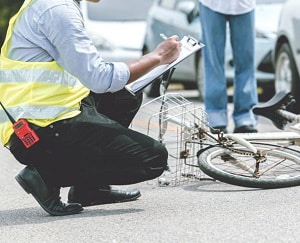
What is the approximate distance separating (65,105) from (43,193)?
0.48m

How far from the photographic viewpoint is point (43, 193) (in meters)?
5.57

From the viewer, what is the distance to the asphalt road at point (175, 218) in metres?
5.02

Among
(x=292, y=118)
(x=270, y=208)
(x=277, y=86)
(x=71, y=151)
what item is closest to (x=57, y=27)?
(x=71, y=151)

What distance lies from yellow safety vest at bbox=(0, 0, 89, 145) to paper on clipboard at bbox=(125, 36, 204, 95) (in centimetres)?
49

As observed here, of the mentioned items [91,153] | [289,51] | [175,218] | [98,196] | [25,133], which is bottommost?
[289,51]

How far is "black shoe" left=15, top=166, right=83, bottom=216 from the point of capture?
555cm

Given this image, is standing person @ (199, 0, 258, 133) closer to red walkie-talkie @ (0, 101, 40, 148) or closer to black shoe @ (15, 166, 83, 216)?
black shoe @ (15, 166, 83, 216)

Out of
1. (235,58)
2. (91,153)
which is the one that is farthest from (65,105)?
(235,58)

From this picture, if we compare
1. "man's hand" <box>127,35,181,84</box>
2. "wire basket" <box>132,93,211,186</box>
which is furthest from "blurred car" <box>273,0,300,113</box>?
"man's hand" <box>127,35,181,84</box>

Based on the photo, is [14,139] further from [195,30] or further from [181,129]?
[195,30]

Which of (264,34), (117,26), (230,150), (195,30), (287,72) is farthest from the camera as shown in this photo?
(117,26)

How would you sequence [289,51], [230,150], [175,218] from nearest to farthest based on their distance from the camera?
[175,218] < [230,150] < [289,51]

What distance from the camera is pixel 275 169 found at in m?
6.24

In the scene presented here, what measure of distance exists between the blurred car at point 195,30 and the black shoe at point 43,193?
18.0ft
